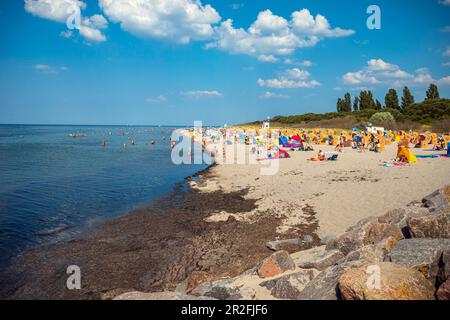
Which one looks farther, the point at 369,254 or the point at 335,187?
the point at 335,187

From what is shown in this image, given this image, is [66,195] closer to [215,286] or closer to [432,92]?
[215,286]

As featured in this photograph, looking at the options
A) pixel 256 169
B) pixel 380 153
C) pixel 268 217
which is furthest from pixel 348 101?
pixel 268 217

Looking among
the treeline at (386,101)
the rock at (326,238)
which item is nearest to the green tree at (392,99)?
the treeline at (386,101)

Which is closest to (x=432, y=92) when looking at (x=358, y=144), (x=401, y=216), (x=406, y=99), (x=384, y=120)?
(x=406, y=99)

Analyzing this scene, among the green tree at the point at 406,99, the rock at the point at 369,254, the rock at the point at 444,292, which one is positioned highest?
the green tree at the point at 406,99

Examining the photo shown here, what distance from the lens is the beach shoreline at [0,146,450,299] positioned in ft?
22.8

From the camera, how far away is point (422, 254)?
4.61 metres

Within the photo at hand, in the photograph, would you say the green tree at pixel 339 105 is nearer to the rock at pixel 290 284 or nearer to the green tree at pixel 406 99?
the green tree at pixel 406 99

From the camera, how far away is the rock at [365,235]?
20.1 ft

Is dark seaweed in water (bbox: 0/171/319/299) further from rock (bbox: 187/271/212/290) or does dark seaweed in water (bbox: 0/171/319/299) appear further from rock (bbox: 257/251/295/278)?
rock (bbox: 257/251/295/278)

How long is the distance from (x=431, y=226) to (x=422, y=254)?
1204 millimetres

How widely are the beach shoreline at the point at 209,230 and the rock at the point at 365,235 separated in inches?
67.3
